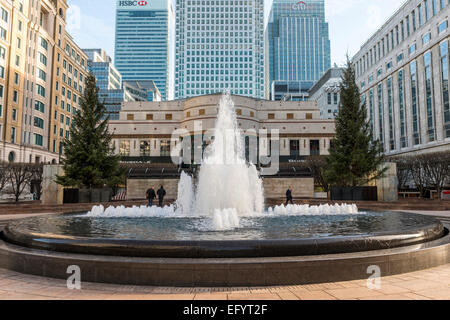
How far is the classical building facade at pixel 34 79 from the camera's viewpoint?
4619 centimetres

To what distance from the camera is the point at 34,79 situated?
52.8 meters

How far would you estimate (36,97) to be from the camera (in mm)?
53656

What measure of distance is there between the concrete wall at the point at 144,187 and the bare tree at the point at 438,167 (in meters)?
25.7

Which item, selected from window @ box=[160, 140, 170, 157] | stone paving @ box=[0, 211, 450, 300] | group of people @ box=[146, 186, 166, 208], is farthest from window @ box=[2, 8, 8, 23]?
stone paving @ box=[0, 211, 450, 300]

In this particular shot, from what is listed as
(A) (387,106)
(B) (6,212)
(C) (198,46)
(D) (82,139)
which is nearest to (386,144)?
(A) (387,106)

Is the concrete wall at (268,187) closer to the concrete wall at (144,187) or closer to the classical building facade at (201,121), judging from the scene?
the concrete wall at (144,187)

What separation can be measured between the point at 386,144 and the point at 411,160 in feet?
128

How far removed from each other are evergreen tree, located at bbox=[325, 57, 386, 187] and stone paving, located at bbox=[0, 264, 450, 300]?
63.9 feet

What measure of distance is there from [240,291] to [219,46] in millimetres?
137557

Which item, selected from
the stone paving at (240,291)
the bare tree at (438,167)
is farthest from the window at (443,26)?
the stone paving at (240,291)

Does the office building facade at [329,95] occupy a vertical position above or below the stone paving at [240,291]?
above

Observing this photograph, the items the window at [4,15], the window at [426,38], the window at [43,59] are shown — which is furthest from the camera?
the window at [43,59]

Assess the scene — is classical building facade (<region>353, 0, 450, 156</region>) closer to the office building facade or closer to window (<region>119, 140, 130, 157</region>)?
the office building facade

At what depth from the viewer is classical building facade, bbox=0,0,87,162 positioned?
4619 centimetres
